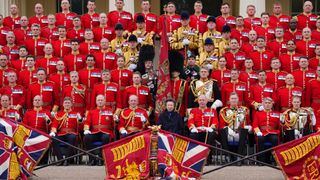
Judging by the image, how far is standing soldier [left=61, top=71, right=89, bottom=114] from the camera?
1745 cm

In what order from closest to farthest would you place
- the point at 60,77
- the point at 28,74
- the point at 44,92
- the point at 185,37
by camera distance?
1. the point at 44,92
2. the point at 60,77
3. the point at 28,74
4. the point at 185,37

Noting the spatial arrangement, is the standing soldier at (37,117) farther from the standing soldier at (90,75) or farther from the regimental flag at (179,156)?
the regimental flag at (179,156)

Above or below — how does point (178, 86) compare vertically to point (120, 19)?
below

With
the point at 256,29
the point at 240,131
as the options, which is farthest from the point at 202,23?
the point at 240,131

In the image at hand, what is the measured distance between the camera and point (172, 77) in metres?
17.3

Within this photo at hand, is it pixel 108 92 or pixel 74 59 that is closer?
pixel 108 92

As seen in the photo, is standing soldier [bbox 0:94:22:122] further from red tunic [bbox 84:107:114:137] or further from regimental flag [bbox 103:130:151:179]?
regimental flag [bbox 103:130:151:179]

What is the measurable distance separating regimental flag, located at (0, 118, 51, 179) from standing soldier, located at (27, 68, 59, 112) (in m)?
3.20

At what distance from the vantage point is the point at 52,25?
2022cm

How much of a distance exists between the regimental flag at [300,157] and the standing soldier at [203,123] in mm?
2357

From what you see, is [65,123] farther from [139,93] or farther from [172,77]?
[172,77]

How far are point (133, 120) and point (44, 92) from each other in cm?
206

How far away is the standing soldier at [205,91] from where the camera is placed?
55.6 ft

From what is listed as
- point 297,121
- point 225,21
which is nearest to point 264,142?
point 297,121
